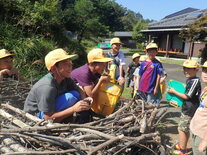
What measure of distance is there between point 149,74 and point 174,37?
75.2ft

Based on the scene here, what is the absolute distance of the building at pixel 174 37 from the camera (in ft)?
71.8

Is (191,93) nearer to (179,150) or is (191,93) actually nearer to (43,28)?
(179,150)

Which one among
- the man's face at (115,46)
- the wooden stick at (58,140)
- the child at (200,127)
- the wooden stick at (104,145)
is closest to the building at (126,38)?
the man's face at (115,46)

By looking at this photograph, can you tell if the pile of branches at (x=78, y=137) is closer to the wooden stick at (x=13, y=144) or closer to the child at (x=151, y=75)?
the wooden stick at (x=13, y=144)

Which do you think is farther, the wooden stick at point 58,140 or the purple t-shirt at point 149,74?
the purple t-shirt at point 149,74

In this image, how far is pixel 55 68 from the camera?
250 centimetres


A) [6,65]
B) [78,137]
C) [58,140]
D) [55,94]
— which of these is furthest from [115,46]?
[58,140]

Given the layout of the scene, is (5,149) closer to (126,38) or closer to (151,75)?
(151,75)

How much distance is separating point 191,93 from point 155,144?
4.46ft

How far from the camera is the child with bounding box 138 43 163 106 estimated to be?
14.0 ft

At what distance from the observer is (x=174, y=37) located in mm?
25344

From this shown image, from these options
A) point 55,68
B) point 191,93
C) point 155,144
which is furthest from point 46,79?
point 191,93

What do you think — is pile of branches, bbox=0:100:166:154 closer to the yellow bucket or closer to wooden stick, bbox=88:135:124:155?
wooden stick, bbox=88:135:124:155

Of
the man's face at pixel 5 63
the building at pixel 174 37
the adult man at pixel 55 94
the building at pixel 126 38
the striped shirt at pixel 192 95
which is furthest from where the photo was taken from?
the building at pixel 126 38
